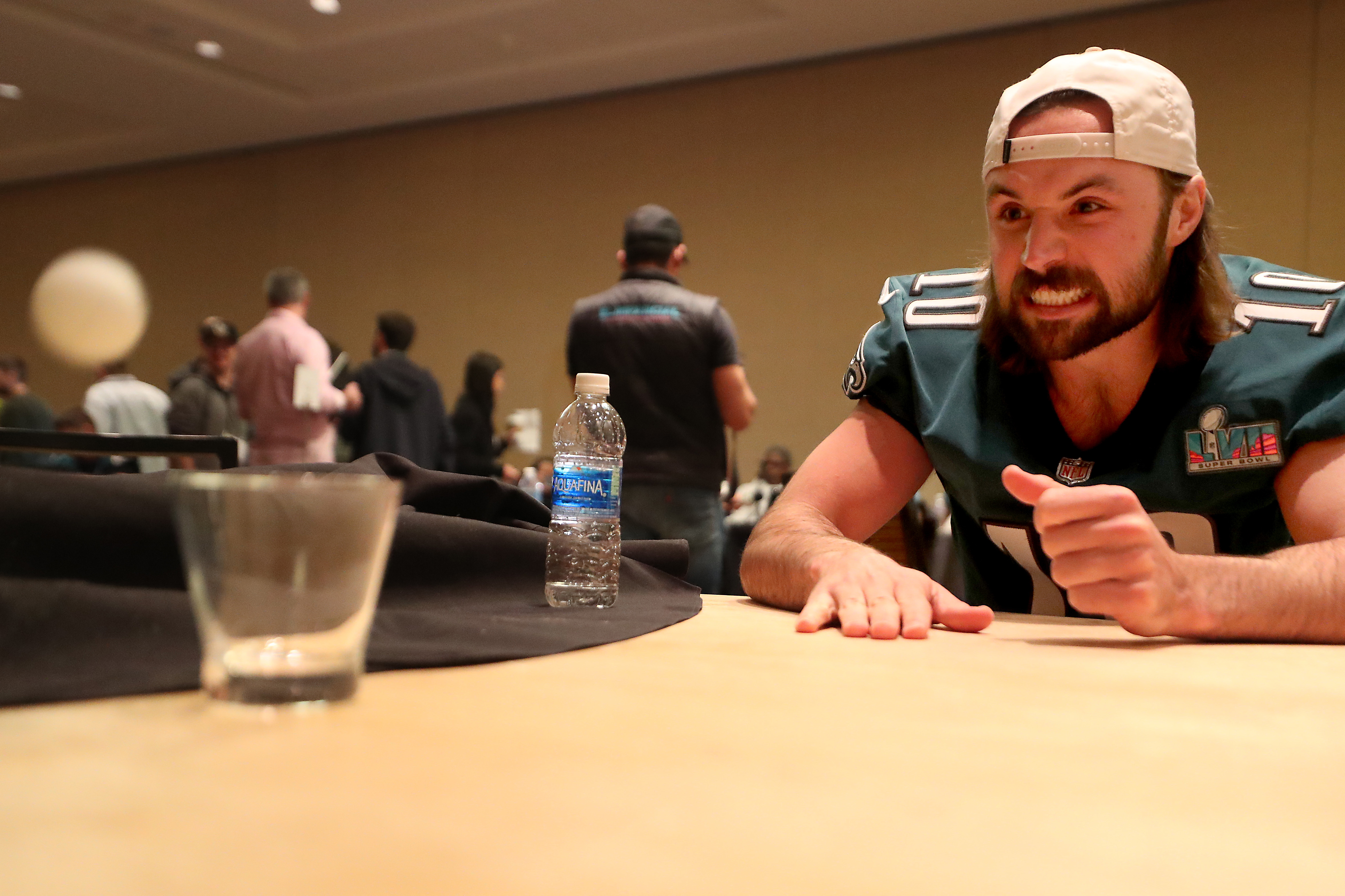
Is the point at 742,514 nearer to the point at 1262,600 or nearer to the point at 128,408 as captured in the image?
the point at 128,408

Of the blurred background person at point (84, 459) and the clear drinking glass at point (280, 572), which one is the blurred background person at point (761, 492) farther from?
the clear drinking glass at point (280, 572)

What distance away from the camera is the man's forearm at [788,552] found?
3.80 feet

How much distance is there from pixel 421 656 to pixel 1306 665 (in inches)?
26.6

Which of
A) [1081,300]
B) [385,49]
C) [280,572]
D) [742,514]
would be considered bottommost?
[742,514]

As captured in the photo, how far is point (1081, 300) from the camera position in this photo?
1350mm

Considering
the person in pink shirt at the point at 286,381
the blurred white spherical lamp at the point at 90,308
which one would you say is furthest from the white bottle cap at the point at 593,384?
the blurred white spherical lamp at the point at 90,308

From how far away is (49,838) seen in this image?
14.0 inches

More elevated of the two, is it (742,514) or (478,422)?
(478,422)

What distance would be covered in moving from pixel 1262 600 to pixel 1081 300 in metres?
0.49

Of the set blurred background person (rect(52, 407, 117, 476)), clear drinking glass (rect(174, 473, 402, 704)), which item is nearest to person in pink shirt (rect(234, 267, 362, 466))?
blurred background person (rect(52, 407, 117, 476))

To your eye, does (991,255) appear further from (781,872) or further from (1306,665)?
(781,872)

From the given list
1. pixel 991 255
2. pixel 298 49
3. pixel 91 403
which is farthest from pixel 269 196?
pixel 991 255

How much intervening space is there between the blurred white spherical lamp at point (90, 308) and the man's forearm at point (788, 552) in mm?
8436

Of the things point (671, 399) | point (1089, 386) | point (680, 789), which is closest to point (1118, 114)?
point (1089, 386)
